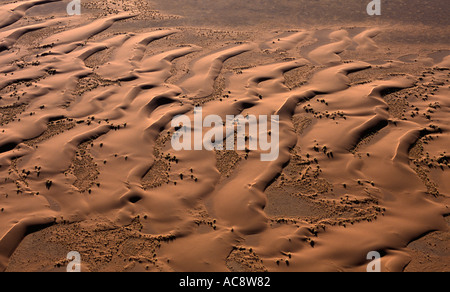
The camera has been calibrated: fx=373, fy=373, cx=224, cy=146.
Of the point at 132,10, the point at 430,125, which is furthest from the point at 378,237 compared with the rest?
the point at 132,10

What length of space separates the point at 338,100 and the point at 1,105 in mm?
4077

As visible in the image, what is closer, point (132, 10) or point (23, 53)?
point (23, 53)

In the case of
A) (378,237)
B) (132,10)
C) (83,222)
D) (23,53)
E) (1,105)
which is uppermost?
(132,10)

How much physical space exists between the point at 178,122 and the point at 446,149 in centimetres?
281

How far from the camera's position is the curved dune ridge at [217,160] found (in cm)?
287

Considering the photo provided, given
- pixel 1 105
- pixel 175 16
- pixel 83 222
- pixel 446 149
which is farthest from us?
pixel 175 16

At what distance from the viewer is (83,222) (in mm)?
3051

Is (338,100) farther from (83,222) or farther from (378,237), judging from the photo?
(83,222)

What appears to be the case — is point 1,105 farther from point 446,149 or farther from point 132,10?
point 446,149

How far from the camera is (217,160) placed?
12.1 ft

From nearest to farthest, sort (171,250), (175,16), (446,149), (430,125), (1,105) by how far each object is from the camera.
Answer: (171,250), (446,149), (430,125), (1,105), (175,16)

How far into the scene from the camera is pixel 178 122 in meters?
4.20

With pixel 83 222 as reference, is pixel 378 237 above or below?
below

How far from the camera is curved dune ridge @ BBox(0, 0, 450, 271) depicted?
2.87 metres
